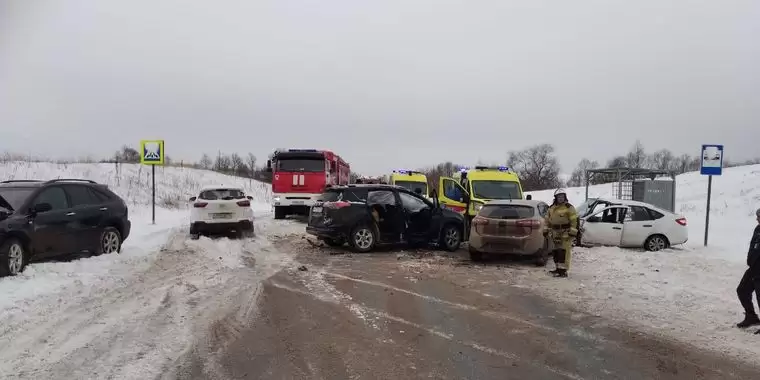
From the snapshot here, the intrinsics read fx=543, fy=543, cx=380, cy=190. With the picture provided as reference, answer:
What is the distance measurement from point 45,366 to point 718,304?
829 centimetres

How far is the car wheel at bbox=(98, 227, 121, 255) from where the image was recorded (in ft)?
35.3

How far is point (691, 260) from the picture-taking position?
12.0 m

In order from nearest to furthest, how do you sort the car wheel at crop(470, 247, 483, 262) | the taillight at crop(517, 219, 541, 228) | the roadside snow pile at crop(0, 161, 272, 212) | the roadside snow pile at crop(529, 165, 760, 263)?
1. the taillight at crop(517, 219, 541, 228)
2. the car wheel at crop(470, 247, 483, 262)
3. the roadside snow pile at crop(529, 165, 760, 263)
4. the roadside snow pile at crop(0, 161, 272, 212)

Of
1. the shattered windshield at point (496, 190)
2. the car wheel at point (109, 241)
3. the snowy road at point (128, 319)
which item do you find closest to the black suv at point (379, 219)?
the snowy road at point (128, 319)

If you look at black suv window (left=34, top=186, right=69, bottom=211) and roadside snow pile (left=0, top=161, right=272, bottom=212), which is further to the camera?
roadside snow pile (left=0, top=161, right=272, bottom=212)

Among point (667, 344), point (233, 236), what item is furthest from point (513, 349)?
point (233, 236)

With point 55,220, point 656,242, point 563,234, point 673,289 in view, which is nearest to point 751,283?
point 673,289

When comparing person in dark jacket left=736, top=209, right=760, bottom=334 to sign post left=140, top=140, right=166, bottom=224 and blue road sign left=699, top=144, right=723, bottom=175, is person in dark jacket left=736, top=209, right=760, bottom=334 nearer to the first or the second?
blue road sign left=699, top=144, right=723, bottom=175

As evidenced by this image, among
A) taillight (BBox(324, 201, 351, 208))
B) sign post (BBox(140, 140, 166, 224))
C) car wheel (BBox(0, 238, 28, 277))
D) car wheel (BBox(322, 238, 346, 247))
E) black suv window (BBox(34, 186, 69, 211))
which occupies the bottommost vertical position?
car wheel (BBox(322, 238, 346, 247))

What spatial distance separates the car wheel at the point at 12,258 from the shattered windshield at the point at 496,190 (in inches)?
458

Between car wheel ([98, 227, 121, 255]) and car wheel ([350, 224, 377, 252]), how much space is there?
198 inches

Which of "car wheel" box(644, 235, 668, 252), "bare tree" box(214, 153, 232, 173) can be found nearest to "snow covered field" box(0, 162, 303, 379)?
"car wheel" box(644, 235, 668, 252)

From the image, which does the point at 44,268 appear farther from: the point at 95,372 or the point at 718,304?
the point at 718,304

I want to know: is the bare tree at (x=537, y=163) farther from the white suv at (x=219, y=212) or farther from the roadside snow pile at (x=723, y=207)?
the white suv at (x=219, y=212)
